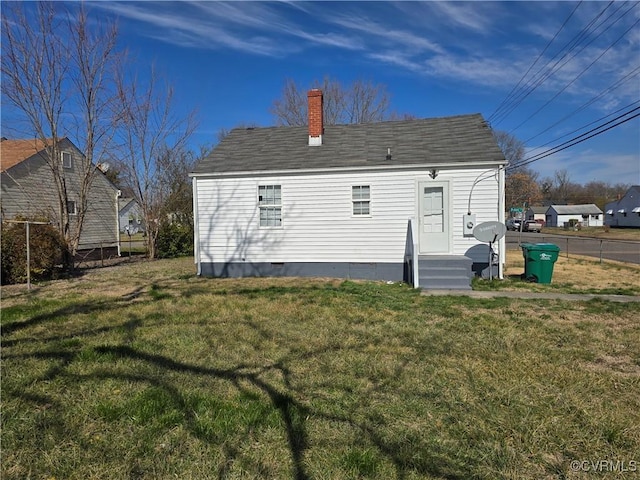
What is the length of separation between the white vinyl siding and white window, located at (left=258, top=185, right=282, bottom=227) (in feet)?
0.52

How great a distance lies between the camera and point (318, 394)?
3.54 m

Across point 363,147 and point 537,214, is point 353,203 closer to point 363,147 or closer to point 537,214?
point 363,147

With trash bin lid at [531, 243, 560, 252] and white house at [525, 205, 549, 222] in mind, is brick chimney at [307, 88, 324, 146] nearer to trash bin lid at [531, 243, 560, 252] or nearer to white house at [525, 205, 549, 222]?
trash bin lid at [531, 243, 560, 252]

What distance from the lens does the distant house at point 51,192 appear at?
56.4 ft

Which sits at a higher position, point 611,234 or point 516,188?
point 516,188

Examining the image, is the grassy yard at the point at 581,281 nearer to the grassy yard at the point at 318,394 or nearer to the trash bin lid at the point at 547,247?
the trash bin lid at the point at 547,247

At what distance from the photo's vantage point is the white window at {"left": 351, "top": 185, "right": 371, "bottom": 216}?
1113 cm

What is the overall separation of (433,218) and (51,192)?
62.7 feet

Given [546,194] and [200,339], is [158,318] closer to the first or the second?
[200,339]

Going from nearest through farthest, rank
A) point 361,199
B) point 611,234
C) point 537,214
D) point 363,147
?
1. point 361,199
2. point 363,147
3. point 611,234
4. point 537,214

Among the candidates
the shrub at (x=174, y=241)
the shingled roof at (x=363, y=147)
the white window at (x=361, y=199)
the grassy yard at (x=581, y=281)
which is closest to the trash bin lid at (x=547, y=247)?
the grassy yard at (x=581, y=281)

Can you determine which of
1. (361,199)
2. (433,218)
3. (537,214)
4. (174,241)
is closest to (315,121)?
(361,199)

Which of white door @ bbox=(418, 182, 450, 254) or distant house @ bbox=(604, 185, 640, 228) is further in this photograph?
distant house @ bbox=(604, 185, 640, 228)

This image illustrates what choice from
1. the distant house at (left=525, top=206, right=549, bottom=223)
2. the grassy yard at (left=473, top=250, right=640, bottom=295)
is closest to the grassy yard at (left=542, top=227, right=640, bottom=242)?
the grassy yard at (left=473, top=250, right=640, bottom=295)
